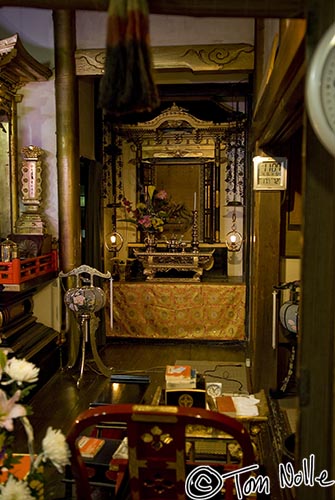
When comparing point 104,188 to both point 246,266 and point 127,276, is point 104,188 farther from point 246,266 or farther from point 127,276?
point 246,266

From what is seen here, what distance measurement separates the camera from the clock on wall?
130cm

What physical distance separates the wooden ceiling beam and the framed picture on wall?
2.22m

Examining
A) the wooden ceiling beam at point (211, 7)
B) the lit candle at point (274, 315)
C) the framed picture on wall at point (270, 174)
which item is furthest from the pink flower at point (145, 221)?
the wooden ceiling beam at point (211, 7)

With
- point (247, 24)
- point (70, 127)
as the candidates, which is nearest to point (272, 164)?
point (247, 24)

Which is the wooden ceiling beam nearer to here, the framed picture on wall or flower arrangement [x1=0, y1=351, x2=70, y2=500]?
flower arrangement [x1=0, y1=351, x2=70, y2=500]

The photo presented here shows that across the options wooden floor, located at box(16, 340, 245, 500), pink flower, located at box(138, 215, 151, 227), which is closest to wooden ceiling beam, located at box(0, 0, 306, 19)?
wooden floor, located at box(16, 340, 245, 500)

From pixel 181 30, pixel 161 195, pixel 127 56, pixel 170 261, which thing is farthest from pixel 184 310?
pixel 127 56

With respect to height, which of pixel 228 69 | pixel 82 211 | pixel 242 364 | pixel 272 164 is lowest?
pixel 242 364

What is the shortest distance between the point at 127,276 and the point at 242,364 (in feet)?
6.72

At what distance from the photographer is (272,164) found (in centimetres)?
376

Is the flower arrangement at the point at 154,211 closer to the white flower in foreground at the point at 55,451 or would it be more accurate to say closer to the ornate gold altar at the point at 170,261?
the ornate gold altar at the point at 170,261

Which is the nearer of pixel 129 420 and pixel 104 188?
pixel 129 420

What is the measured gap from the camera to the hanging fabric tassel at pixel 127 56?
1511 millimetres

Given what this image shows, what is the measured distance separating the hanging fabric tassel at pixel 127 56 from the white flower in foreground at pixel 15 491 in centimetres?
113
